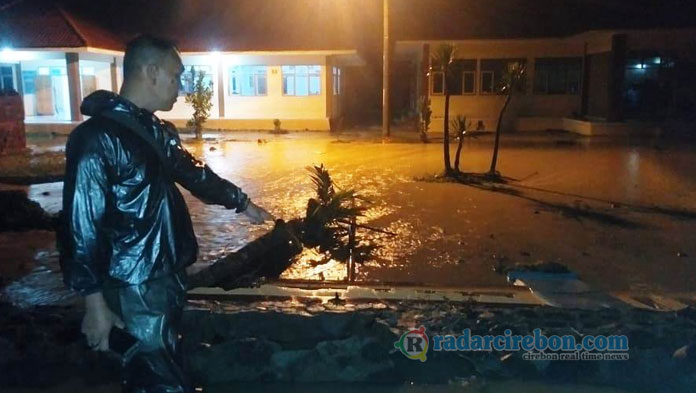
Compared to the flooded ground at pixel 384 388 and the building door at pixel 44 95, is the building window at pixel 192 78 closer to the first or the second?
the building door at pixel 44 95

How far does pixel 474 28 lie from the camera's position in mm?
30047

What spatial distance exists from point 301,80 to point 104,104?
27.6 meters

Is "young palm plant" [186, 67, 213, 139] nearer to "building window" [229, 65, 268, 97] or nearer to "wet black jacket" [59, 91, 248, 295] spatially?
"building window" [229, 65, 268, 97]

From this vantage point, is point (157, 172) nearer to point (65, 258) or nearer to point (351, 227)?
point (65, 258)

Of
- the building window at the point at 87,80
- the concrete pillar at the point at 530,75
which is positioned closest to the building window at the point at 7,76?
the building window at the point at 87,80

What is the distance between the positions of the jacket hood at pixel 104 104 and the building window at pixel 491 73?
27.5 metres

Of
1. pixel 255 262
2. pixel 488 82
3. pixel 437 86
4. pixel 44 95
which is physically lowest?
pixel 255 262

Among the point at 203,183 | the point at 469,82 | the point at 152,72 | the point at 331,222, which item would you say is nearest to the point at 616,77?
the point at 469,82

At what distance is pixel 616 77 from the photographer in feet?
85.3

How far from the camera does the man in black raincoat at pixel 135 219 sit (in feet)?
9.58

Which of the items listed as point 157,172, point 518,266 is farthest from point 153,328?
point 518,266

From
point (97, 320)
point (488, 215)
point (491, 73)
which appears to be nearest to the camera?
point (97, 320)

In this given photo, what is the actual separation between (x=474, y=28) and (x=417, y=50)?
252cm

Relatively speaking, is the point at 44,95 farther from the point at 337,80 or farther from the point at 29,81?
the point at 337,80
